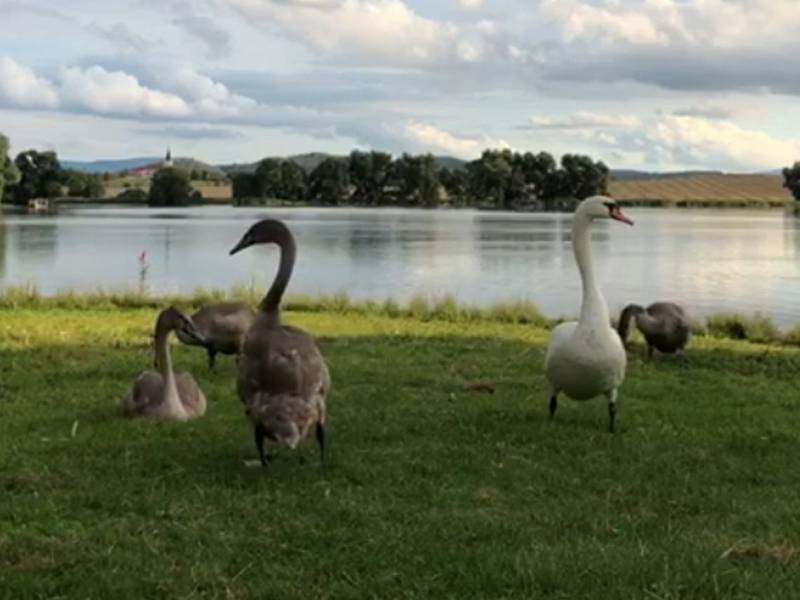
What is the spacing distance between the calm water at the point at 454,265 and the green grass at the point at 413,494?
54.7 ft

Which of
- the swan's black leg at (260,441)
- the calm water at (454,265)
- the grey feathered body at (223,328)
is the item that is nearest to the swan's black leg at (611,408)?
the swan's black leg at (260,441)

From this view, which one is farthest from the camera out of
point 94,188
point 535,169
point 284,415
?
point 94,188

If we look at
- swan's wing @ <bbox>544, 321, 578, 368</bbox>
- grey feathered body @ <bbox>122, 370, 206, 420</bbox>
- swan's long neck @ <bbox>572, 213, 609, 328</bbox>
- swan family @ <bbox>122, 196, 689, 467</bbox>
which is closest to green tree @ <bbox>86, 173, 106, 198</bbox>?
swan family @ <bbox>122, 196, 689, 467</bbox>

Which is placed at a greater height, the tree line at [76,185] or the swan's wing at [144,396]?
the tree line at [76,185]

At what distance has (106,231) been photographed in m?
73.6

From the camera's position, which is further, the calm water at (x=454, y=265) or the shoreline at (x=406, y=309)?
the calm water at (x=454, y=265)

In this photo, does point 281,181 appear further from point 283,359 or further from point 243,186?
point 283,359

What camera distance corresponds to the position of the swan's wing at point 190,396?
984cm

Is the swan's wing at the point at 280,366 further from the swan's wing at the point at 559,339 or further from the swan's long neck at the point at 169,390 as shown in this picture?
the swan's wing at the point at 559,339

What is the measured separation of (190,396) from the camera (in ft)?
32.6

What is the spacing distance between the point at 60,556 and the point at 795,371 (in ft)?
35.6

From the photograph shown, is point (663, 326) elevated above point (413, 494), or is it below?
above

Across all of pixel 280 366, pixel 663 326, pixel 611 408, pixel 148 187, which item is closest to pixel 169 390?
pixel 280 366

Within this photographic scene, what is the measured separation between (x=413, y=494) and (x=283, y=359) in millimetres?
1339
